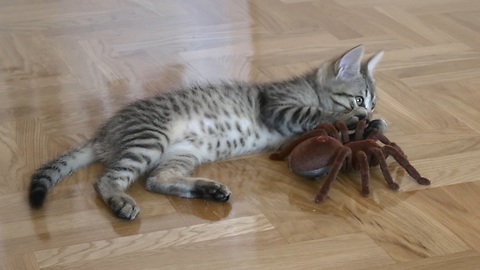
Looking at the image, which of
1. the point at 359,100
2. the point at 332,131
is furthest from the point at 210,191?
the point at 359,100

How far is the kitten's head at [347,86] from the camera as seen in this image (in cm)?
235

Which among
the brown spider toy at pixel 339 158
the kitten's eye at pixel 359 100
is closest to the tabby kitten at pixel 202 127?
the kitten's eye at pixel 359 100

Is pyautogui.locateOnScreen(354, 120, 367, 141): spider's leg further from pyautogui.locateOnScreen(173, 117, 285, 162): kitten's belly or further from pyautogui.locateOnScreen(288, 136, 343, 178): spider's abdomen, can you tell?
pyautogui.locateOnScreen(173, 117, 285, 162): kitten's belly

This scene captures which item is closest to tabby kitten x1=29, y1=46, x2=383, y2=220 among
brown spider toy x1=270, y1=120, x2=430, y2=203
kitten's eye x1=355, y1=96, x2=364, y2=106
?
kitten's eye x1=355, y1=96, x2=364, y2=106

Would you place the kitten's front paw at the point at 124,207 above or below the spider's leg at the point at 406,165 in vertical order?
below

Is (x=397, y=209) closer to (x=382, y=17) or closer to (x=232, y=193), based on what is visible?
(x=232, y=193)

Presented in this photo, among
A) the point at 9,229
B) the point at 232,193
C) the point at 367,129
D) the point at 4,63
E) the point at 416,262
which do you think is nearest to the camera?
the point at 416,262

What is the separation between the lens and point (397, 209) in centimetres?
192

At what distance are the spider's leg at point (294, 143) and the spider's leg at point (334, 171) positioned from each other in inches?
4.3

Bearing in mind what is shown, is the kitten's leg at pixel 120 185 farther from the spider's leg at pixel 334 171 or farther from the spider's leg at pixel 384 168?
the spider's leg at pixel 384 168

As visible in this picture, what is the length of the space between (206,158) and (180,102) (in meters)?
0.16

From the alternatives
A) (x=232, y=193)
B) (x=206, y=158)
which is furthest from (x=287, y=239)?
(x=206, y=158)

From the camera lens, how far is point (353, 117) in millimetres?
2211

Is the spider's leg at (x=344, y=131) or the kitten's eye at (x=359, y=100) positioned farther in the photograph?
the kitten's eye at (x=359, y=100)
